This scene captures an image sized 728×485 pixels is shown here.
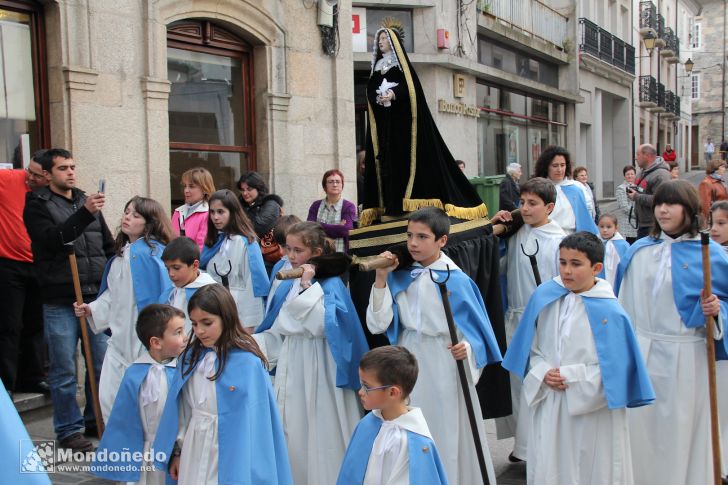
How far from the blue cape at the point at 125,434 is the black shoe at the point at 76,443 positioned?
1.74 meters

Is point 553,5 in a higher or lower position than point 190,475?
higher

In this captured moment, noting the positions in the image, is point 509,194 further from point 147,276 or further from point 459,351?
point 459,351

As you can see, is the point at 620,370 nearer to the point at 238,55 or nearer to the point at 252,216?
the point at 252,216

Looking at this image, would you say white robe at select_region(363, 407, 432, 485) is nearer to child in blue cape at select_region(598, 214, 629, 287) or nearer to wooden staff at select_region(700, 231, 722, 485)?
wooden staff at select_region(700, 231, 722, 485)

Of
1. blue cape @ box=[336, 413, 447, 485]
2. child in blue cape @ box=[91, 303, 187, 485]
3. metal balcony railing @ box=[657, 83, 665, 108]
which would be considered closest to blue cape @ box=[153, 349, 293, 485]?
child in blue cape @ box=[91, 303, 187, 485]

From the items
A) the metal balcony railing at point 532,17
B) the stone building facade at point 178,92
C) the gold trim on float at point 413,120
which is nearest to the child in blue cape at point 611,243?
the gold trim on float at point 413,120

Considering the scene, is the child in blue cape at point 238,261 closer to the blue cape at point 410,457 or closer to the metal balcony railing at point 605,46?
the blue cape at point 410,457

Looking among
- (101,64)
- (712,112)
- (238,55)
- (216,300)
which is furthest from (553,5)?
(712,112)

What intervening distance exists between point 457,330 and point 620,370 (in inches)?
35.0

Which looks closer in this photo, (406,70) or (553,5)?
(406,70)

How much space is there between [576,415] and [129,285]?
312 cm

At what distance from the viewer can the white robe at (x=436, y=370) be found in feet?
14.8

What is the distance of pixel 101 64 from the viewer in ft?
25.9

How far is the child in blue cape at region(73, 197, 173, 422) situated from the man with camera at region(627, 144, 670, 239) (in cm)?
621
